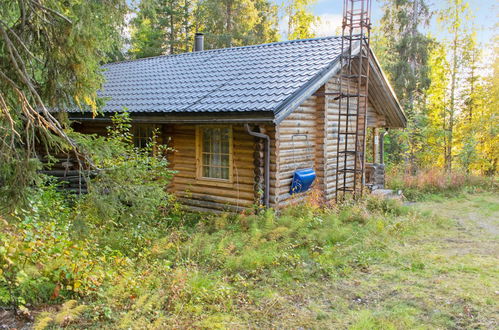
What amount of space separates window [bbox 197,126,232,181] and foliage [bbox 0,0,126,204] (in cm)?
425

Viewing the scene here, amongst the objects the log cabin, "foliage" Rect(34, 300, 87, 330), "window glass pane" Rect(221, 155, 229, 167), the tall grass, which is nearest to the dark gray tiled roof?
the log cabin

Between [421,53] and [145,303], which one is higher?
[421,53]

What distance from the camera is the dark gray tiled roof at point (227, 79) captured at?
8.73 metres

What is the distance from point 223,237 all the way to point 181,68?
680 centimetres

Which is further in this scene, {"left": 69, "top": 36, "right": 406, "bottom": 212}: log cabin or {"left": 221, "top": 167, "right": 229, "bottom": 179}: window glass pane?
{"left": 221, "top": 167, "right": 229, "bottom": 179}: window glass pane

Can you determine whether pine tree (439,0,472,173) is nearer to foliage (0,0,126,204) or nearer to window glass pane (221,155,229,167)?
window glass pane (221,155,229,167)

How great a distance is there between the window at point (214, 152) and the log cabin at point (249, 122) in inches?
1.0

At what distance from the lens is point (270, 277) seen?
19.8ft

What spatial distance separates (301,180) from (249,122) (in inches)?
86.1

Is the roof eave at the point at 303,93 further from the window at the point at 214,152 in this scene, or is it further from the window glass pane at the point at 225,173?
the window glass pane at the point at 225,173

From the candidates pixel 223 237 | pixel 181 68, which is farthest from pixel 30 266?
pixel 181 68

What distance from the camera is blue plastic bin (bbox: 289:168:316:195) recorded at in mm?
9508

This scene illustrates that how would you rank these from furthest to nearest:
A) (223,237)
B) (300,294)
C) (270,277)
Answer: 1. (223,237)
2. (270,277)
3. (300,294)

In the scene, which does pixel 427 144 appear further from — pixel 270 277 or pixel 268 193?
pixel 270 277
